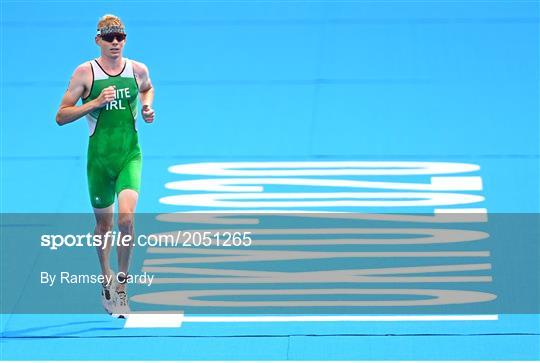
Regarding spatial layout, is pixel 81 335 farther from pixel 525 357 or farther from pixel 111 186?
pixel 525 357

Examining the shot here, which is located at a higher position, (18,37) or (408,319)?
(18,37)

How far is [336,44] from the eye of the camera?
54.8ft

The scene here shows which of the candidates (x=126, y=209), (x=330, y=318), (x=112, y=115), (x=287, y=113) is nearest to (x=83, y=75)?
(x=112, y=115)

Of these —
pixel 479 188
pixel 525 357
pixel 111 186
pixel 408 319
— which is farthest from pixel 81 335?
pixel 479 188

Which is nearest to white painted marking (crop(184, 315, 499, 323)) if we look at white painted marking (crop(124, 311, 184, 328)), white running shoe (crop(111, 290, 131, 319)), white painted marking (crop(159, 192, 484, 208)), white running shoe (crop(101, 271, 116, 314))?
white painted marking (crop(124, 311, 184, 328))

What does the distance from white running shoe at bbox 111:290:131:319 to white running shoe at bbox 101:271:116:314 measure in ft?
0.08

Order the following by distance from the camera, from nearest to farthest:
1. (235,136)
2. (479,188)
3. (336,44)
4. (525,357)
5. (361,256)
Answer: (525,357) → (361,256) → (479,188) → (235,136) → (336,44)

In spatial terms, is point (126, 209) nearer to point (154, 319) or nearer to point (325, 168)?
point (154, 319)

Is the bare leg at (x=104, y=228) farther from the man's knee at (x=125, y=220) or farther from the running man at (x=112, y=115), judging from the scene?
the man's knee at (x=125, y=220)

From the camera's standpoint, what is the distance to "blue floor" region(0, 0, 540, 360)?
10.9 m

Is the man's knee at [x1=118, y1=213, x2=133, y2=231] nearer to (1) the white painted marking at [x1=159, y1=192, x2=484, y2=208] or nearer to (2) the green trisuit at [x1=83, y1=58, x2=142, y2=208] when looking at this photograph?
(2) the green trisuit at [x1=83, y1=58, x2=142, y2=208]

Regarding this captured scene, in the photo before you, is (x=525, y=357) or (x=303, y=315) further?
(x=303, y=315)

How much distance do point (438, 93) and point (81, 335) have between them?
18.7ft

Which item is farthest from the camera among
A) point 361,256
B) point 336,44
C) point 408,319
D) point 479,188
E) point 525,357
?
point 336,44
